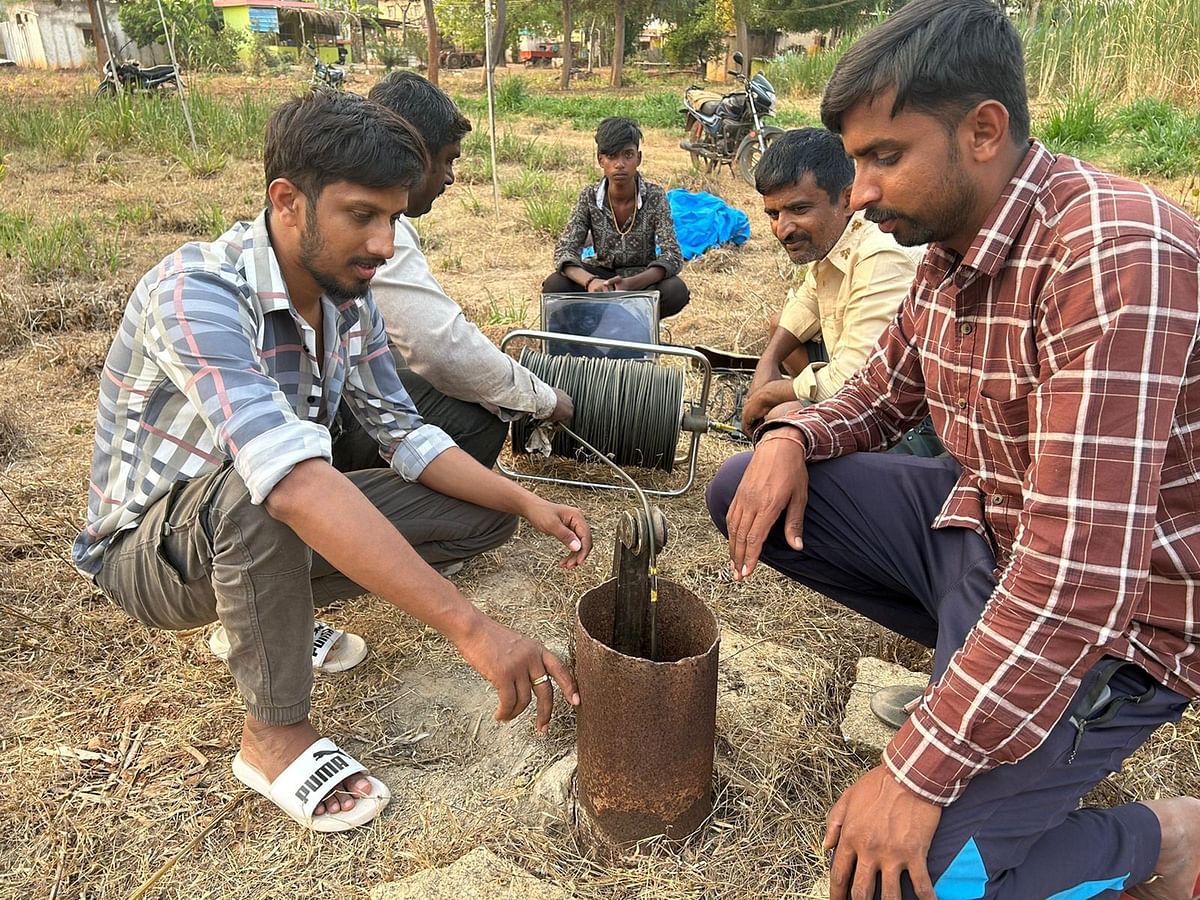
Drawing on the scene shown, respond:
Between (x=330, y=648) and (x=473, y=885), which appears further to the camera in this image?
(x=330, y=648)

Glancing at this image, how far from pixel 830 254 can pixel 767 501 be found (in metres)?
1.58

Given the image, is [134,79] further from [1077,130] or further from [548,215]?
[1077,130]

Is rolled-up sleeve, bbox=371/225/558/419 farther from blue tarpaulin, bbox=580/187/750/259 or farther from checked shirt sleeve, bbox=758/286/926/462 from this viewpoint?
blue tarpaulin, bbox=580/187/750/259

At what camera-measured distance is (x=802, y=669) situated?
105 inches

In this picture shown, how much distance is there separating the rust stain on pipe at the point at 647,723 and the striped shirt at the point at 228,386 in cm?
75

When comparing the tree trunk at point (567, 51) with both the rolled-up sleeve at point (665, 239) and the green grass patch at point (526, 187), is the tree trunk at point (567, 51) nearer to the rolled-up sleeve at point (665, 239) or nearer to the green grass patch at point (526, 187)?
the green grass patch at point (526, 187)

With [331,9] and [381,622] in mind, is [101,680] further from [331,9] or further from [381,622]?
[331,9]

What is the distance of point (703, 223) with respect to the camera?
7.81m

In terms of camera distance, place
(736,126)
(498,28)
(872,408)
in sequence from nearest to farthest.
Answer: (872,408) → (736,126) → (498,28)

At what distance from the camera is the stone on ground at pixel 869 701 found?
2381mm

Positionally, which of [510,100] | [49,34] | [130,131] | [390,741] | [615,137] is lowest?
[390,741]

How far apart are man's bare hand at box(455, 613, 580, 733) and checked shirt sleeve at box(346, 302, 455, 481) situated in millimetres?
773

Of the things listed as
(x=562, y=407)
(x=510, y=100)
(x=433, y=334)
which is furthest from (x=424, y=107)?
(x=510, y=100)

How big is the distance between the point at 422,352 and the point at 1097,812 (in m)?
2.35
